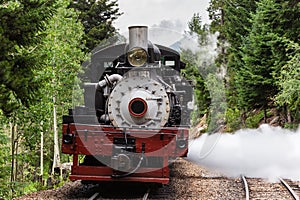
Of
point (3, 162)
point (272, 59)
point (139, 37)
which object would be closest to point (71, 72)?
point (3, 162)

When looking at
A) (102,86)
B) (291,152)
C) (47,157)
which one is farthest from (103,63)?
(47,157)

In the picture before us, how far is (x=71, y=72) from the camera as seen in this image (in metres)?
17.6

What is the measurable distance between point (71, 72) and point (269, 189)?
31.6 ft

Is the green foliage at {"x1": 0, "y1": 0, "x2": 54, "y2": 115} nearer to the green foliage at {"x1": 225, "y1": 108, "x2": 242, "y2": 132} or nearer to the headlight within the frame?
the headlight

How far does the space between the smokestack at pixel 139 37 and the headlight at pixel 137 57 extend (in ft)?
0.26

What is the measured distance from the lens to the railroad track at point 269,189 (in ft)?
30.7

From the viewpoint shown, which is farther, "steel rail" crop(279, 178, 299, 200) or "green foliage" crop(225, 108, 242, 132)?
"green foliage" crop(225, 108, 242, 132)

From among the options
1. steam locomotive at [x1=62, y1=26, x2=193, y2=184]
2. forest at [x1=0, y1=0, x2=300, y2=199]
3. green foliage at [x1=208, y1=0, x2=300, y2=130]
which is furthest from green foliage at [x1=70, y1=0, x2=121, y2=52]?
steam locomotive at [x1=62, y1=26, x2=193, y2=184]

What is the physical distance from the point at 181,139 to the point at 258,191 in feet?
7.06

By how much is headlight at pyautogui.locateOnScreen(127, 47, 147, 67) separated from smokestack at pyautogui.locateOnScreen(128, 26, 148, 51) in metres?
0.08

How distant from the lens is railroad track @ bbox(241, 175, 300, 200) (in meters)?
9.36

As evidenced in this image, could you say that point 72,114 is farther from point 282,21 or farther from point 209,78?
point 209,78

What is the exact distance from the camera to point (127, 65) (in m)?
9.73

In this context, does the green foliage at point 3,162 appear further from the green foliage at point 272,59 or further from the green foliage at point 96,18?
the green foliage at point 96,18
